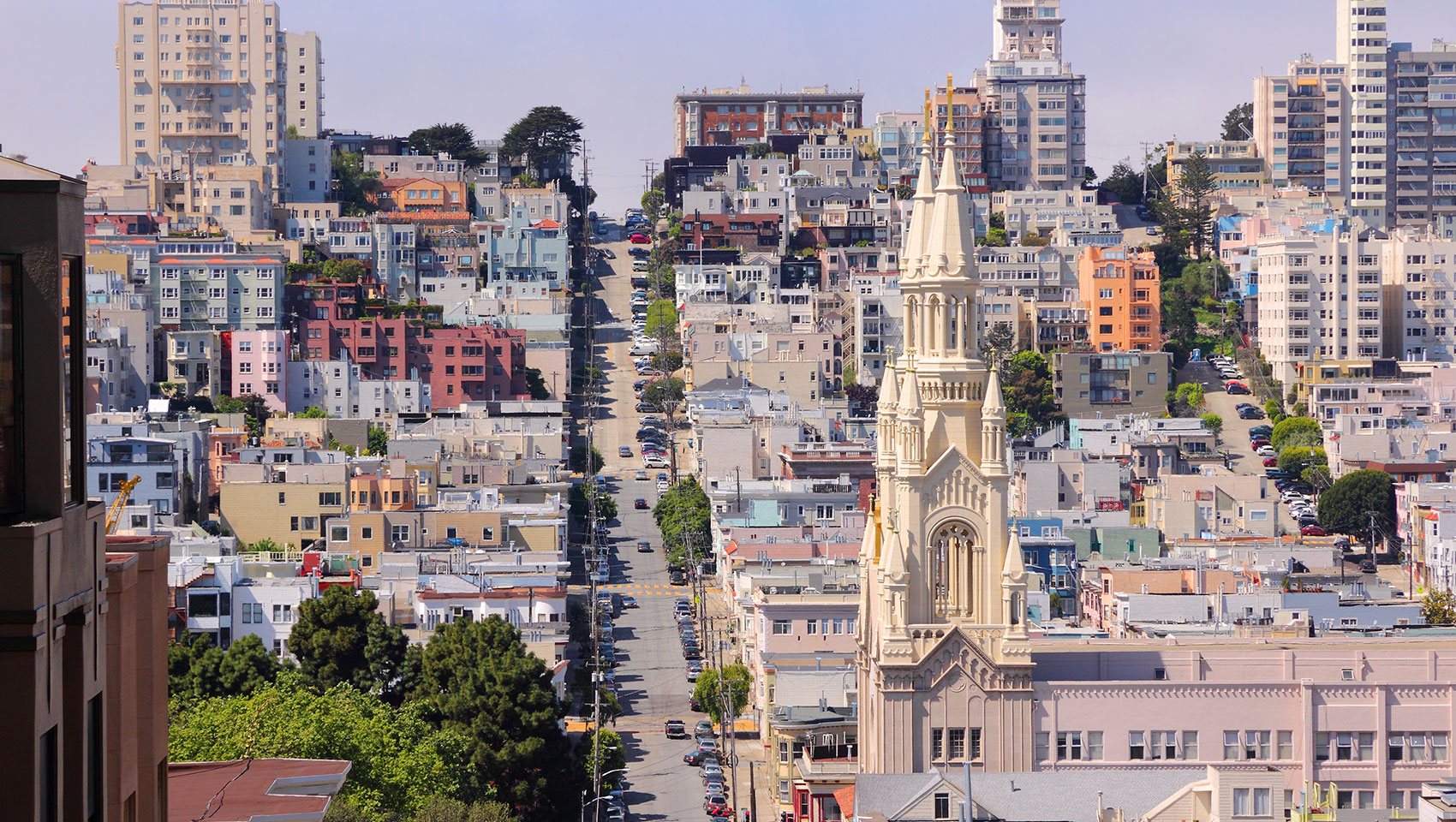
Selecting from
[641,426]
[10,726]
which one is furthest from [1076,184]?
[10,726]

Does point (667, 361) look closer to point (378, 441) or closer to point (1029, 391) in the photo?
point (1029, 391)

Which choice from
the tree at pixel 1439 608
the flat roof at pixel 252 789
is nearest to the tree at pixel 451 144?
the tree at pixel 1439 608

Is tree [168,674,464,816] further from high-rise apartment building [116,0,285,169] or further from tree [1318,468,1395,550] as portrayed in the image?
high-rise apartment building [116,0,285,169]

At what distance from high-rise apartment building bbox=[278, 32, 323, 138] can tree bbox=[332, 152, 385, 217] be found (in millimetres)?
7207

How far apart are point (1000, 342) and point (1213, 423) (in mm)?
15148

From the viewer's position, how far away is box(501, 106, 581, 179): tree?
7249 inches

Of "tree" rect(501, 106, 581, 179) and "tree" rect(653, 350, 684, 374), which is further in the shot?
"tree" rect(501, 106, 581, 179)

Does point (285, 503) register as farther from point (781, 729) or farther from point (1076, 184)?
point (1076, 184)

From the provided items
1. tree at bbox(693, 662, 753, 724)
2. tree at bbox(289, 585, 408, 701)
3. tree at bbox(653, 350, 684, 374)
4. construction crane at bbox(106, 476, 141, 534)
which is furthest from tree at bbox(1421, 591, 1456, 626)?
tree at bbox(653, 350, 684, 374)

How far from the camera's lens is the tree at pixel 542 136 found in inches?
7249

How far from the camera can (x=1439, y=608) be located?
8769 centimetres

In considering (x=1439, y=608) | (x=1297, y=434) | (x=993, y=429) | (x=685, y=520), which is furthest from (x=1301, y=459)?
(x=993, y=429)

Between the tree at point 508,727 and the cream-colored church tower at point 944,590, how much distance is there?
882cm

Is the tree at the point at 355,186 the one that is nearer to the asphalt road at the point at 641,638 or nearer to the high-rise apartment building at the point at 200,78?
the high-rise apartment building at the point at 200,78
